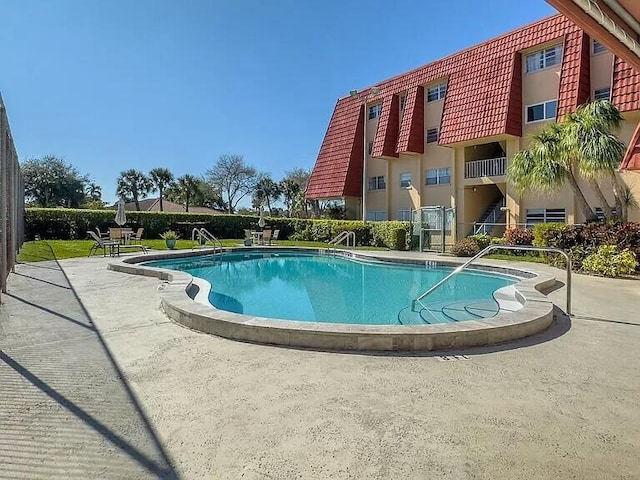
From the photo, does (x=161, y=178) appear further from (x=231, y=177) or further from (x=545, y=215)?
(x=545, y=215)

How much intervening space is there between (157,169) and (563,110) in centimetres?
4447

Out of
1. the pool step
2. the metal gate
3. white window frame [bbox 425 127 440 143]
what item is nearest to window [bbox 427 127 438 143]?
white window frame [bbox 425 127 440 143]

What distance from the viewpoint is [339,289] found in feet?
35.3

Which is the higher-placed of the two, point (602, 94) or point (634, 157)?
point (602, 94)

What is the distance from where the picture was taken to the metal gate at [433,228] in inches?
757

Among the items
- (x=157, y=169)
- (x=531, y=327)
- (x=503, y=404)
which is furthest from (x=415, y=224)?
Answer: (x=157, y=169)

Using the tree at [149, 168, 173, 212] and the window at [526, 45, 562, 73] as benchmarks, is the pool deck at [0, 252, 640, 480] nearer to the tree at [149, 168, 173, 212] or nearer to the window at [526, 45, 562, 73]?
the window at [526, 45, 562, 73]

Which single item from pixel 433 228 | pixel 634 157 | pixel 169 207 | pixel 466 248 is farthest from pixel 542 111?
pixel 169 207

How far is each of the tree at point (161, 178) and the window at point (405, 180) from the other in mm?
34137

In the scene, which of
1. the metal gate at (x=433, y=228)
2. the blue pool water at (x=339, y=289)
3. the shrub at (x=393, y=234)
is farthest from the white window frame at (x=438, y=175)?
the blue pool water at (x=339, y=289)

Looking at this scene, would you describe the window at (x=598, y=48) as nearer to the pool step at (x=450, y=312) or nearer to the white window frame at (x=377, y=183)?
the white window frame at (x=377, y=183)

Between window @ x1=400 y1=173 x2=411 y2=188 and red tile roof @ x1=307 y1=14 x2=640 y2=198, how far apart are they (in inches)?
71.4

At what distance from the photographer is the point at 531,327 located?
17.3 ft

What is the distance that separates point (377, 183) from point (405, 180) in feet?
8.60
